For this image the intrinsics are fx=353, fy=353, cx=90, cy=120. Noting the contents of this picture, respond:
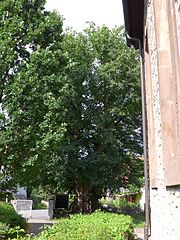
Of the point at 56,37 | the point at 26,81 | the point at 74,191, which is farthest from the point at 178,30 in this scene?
the point at 74,191

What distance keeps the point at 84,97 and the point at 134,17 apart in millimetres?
13797

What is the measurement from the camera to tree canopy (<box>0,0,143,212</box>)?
41.8 ft

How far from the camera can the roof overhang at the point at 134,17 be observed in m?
7.67

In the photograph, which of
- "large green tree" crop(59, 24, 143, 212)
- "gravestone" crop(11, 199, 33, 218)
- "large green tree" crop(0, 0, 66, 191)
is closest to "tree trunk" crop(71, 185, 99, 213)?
"large green tree" crop(59, 24, 143, 212)

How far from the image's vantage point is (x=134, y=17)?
836 centimetres

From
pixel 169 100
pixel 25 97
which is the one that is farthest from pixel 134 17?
pixel 25 97

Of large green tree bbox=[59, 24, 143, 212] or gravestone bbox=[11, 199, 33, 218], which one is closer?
large green tree bbox=[59, 24, 143, 212]

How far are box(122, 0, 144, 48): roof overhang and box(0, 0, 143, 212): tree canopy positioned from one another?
429 centimetres

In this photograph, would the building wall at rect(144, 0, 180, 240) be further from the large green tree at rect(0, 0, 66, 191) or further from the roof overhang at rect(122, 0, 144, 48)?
the large green tree at rect(0, 0, 66, 191)

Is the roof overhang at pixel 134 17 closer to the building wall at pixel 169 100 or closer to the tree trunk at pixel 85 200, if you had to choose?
the building wall at pixel 169 100

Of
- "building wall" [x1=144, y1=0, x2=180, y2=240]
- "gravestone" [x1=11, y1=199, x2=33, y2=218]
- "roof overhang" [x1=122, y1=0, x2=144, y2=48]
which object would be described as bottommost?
"gravestone" [x1=11, y1=199, x2=33, y2=218]

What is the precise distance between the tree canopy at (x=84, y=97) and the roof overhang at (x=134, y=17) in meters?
4.29

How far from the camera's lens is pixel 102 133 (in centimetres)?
2145

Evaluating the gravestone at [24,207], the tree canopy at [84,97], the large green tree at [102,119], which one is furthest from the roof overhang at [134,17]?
the gravestone at [24,207]
